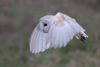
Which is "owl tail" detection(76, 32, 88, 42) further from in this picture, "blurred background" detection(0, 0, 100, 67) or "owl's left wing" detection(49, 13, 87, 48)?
"blurred background" detection(0, 0, 100, 67)

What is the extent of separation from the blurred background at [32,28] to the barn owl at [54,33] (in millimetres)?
3452

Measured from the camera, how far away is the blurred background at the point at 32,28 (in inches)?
250

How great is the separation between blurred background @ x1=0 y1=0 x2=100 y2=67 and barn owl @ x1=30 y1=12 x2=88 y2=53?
3.45 m

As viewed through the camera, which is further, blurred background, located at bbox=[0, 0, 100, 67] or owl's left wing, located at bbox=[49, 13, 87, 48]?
blurred background, located at bbox=[0, 0, 100, 67]

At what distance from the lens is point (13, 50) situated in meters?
7.21

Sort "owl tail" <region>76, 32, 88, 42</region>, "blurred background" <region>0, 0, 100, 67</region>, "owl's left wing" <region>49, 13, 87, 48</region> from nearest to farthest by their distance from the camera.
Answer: "owl's left wing" <region>49, 13, 87, 48</region>, "owl tail" <region>76, 32, 88, 42</region>, "blurred background" <region>0, 0, 100, 67</region>

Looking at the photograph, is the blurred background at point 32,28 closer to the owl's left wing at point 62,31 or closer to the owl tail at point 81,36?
the owl tail at point 81,36

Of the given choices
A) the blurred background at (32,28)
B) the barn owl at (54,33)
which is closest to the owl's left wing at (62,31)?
the barn owl at (54,33)

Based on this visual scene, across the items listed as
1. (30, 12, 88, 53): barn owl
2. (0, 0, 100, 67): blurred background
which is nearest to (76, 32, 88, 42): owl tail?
(30, 12, 88, 53): barn owl

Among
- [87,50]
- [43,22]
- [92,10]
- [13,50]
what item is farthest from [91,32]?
[43,22]

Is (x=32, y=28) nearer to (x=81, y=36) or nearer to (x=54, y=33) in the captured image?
(x=81, y=36)

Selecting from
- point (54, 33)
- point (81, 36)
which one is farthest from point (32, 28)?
point (54, 33)

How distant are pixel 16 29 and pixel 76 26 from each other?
694cm

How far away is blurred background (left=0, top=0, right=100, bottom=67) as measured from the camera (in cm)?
635
